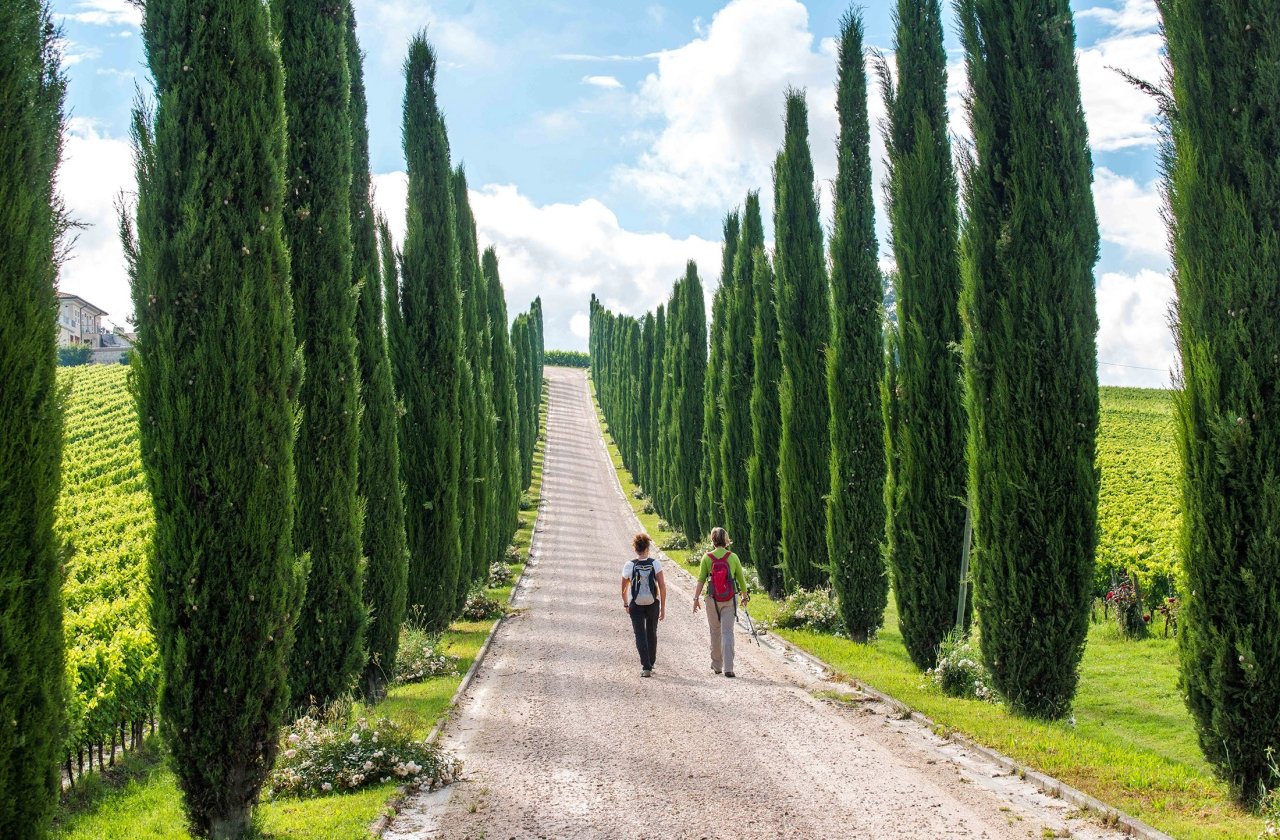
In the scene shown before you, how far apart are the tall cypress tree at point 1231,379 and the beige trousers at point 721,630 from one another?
5.63 m

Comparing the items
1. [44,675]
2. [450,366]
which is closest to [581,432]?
[450,366]

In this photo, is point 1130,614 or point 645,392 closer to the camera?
point 1130,614

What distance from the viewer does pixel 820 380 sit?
689 inches

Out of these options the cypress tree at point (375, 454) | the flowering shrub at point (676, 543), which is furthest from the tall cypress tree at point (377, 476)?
the flowering shrub at point (676, 543)

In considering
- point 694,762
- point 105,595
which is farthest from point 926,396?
point 105,595

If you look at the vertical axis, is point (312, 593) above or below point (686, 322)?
below

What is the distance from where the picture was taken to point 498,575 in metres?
23.9

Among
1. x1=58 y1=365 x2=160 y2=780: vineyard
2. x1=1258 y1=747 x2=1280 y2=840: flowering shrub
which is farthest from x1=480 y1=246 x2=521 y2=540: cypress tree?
x1=1258 y1=747 x2=1280 y2=840: flowering shrub

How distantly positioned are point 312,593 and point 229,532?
3880 mm

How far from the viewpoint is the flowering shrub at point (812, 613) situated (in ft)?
51.9

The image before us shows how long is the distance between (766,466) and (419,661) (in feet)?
33.1

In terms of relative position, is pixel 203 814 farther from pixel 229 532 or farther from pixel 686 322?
pixel 686 322

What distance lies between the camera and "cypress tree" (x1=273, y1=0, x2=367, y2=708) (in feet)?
31.1

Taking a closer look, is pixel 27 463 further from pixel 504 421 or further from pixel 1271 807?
pixel 504 421
